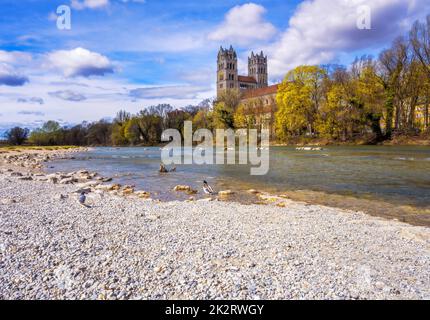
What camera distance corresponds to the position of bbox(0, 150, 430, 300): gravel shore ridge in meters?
4.44

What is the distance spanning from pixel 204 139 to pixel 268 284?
260ft

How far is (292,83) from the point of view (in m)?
61.2

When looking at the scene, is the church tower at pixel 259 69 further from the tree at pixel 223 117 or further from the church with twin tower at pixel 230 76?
the tree at pixel 223 117

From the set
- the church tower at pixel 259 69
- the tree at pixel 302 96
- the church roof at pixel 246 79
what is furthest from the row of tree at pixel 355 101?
the church tower at pixel 259 69

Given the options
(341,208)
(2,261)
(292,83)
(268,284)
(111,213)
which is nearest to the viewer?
(268,284)

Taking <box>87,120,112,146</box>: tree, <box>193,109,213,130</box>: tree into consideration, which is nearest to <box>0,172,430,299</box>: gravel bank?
<box>193,109,213,130</box>: tree

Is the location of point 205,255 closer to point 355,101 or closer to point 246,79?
point 355,101

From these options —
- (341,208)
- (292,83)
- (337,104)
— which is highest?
(292,83)

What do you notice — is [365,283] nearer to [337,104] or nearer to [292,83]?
[337,104]

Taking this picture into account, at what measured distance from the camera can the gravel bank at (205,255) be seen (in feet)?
14.6

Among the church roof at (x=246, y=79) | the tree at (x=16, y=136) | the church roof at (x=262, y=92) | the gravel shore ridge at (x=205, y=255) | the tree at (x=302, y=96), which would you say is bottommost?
the gravel shore ridge at (x=205, y=255)

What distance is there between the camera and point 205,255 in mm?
5719

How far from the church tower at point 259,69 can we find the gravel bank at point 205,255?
170 metres
